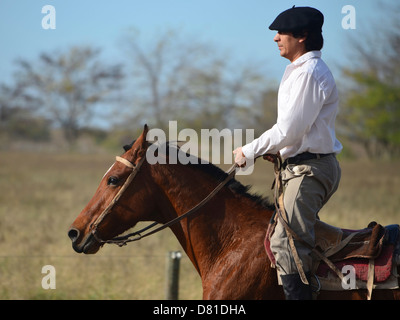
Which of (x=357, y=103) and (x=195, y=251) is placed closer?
(x=195, y=251)

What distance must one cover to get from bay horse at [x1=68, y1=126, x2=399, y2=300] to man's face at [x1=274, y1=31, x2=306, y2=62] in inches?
41.9

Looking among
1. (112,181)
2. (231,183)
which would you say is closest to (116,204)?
(112,181)

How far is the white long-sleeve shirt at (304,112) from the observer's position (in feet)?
11.6

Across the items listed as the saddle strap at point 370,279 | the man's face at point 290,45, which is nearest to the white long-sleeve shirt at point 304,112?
the man's face at point 290,45

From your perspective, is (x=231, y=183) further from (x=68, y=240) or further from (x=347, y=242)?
(x=68, y=240)

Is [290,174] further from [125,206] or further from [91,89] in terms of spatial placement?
[91,89]

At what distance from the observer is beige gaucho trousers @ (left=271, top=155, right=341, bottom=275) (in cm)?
355

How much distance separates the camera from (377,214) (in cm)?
1425

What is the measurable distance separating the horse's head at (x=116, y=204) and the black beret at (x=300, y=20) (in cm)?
133

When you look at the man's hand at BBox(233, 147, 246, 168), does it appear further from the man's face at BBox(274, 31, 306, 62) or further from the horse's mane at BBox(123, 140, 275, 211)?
the man's face at BBox(274, 31, 306, 62)

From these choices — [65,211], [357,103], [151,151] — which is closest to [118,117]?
[357,103]

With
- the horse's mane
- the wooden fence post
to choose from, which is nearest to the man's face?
the horse's mane

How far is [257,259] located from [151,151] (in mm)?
1167
